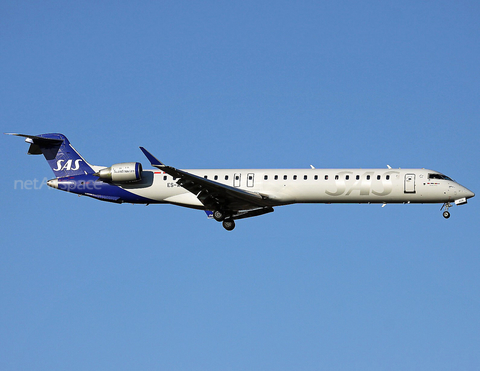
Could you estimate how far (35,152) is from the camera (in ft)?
134

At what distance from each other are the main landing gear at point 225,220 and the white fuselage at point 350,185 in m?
1.83

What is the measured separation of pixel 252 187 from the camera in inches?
1486

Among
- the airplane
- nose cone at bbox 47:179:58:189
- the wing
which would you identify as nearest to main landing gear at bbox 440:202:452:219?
the airplane

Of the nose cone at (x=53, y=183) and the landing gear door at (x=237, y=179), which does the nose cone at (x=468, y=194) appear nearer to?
the landing gear door at (x=237, y=179)

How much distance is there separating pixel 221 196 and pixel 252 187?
6.56 feet

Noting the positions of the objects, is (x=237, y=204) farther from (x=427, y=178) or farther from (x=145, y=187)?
(x=427, y=178)

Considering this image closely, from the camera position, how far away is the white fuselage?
3647 centimetres

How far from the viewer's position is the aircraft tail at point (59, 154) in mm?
40500

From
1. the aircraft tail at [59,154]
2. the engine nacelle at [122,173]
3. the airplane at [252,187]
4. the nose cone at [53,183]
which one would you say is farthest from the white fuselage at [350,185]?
the nose cone at [53,183]

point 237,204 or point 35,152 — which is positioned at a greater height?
point 35,152

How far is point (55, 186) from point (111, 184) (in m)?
3.53

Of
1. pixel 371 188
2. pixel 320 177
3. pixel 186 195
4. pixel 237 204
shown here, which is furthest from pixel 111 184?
pixel 371 188

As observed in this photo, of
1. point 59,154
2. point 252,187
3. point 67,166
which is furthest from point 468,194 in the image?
point 59,154

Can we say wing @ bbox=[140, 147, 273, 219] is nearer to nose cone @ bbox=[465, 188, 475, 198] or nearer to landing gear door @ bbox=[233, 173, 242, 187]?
landing gear door @ bbox=[233, 173, 242, 187]
